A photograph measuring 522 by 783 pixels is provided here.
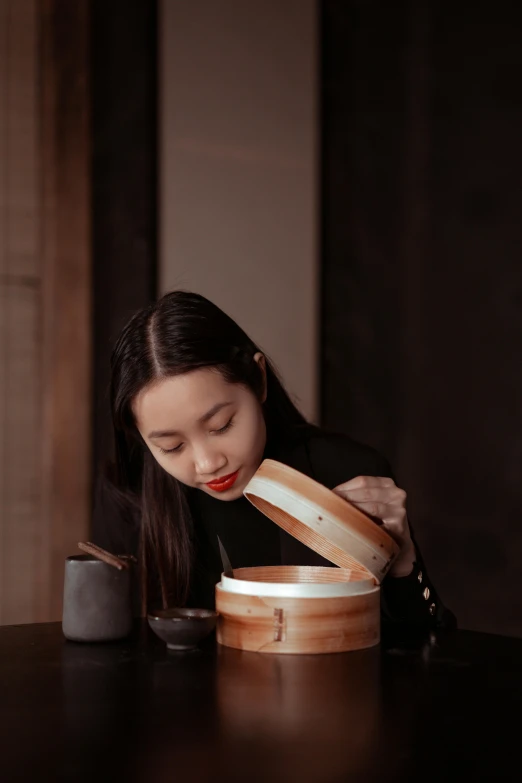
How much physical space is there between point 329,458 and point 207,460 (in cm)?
49

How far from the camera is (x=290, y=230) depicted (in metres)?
3.13

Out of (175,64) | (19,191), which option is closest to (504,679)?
(19,191)

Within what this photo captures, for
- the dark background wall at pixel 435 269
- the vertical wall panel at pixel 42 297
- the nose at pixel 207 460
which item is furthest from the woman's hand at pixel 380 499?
the vertical wall panel at pixel 42 297

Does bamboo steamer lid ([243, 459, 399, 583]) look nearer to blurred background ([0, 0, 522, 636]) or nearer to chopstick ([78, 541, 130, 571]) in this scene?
chopstick ([78, 541, 130, 571])

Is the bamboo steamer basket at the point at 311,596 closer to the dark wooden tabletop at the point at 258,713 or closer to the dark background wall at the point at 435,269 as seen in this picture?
the dark wooden tabletop at the point at 258,713

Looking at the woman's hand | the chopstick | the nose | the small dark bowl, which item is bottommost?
the small dark bowl

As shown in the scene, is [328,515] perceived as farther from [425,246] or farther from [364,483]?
[425,246]

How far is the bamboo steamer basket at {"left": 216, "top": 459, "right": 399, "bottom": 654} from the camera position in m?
1.29

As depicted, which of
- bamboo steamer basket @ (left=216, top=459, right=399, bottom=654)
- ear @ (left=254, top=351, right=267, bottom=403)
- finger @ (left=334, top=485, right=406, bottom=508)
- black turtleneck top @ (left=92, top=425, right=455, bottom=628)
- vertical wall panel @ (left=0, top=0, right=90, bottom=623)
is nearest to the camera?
bamboo steamer basket @ (left=216, top=459, right=399, bottom=654)

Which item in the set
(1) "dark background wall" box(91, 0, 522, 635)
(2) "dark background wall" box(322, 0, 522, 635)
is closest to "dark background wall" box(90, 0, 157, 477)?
(1) "dark background wall" box(91, 0, 522, 635)

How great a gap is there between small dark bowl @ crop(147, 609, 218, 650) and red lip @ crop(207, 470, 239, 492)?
32cm

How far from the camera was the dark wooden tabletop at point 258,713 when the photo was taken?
2.77 ft

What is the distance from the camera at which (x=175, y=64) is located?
284 cm

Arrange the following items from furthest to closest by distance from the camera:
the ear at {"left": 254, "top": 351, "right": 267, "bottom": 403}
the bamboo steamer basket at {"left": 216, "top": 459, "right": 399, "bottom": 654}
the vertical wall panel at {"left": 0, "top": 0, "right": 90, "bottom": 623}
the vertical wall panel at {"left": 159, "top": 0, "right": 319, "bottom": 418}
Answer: the vertical wall panel at {"left": 159, "top": 0, "right": 319, "bottom": 418} < the vertical wall panel at {"left": 0, "top": 0, "right": 90, "bottom": 623} < the ear at {"left": 254, "top": 351, "right": 267, "bottom": 403} < the bamboo steamer basket at {"left": 216, "top": 459, "right": 399, "bottom": 654}
